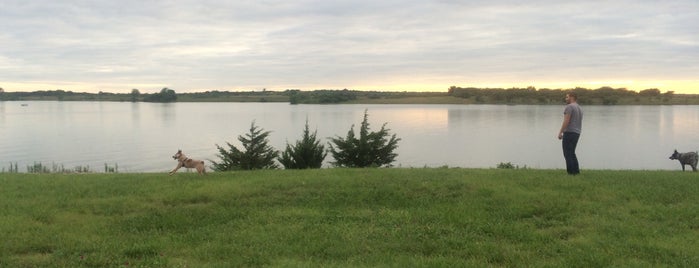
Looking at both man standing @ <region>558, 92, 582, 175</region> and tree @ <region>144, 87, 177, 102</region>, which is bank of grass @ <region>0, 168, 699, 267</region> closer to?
man standing @ <region>558, 92, 582, 175</region>

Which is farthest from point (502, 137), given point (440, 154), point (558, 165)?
point (558, 165)

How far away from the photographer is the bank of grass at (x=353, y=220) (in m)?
5.68

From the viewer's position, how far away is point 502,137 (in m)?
38.6

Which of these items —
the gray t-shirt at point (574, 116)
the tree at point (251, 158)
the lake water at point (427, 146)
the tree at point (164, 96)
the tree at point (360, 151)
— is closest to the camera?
the gray t-shirt at point (574, 116)

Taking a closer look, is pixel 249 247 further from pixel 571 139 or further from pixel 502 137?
pixel 502 137

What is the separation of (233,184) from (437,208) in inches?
151

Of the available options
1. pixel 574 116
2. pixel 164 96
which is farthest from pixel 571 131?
pixel 164 96

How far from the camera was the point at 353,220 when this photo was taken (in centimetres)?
730

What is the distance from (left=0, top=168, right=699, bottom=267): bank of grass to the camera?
5.68m

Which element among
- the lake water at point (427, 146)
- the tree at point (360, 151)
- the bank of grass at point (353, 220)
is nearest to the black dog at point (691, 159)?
the bank of grass at point (353, 220)

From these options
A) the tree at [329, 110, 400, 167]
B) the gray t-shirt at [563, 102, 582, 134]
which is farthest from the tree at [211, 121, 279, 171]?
the gray t-shirt at [563, 102, 582, 134]

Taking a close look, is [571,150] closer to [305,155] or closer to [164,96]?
[305,155]

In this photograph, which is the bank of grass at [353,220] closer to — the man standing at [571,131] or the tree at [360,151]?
the man standing at [571,131]

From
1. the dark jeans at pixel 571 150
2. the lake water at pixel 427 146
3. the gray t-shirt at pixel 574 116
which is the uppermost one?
the gray t-shirt at pixel 574 116
